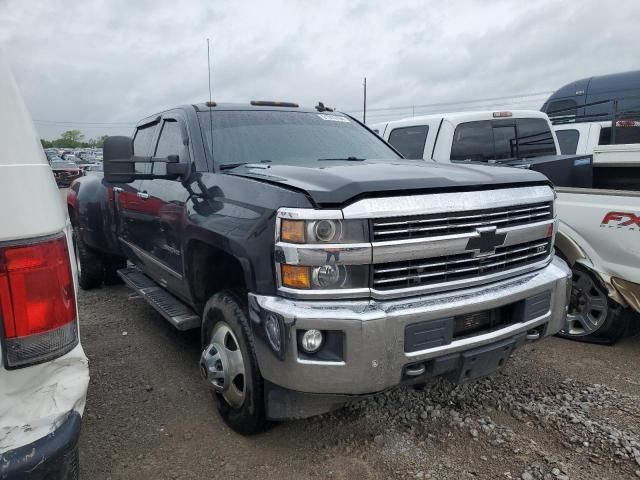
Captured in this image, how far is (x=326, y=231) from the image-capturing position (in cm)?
231

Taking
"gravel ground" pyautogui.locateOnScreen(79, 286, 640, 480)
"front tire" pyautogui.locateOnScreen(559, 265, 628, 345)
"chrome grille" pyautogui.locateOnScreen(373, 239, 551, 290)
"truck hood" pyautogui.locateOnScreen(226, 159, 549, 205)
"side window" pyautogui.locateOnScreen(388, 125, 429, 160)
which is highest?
"side window" pyautogui.locateOnScreen(388, 125, 429, 160)

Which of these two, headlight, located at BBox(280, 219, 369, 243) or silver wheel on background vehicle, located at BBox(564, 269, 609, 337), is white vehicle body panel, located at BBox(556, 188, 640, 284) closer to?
silver wheel on background vehicle, located at BBox(564, 269, 609, 337)

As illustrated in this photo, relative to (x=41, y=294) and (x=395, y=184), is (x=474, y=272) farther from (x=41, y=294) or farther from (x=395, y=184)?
(x=41, y=294)

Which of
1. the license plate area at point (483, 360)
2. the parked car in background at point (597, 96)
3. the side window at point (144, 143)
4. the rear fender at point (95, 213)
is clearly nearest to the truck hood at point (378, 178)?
the license plate area at point (483, 360)

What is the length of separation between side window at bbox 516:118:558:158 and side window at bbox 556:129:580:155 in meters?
2.17

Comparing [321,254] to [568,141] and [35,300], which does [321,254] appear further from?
[568,141]

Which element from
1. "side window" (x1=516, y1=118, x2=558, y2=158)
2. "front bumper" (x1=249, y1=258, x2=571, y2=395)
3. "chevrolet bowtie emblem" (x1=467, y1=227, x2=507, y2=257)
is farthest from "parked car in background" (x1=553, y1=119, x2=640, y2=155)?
"front bumper" (x1=249, y1=258, x2=571, y2=395)

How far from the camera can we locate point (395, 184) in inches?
96.9

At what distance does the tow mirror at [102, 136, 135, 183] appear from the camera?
329 centimetres

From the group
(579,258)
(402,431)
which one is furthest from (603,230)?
(402,431)

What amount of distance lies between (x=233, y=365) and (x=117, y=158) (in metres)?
1.52

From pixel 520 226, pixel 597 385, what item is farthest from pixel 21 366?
pixel 597 385

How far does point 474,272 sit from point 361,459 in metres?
1.14

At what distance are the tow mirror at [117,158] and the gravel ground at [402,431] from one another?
4.79 ft
